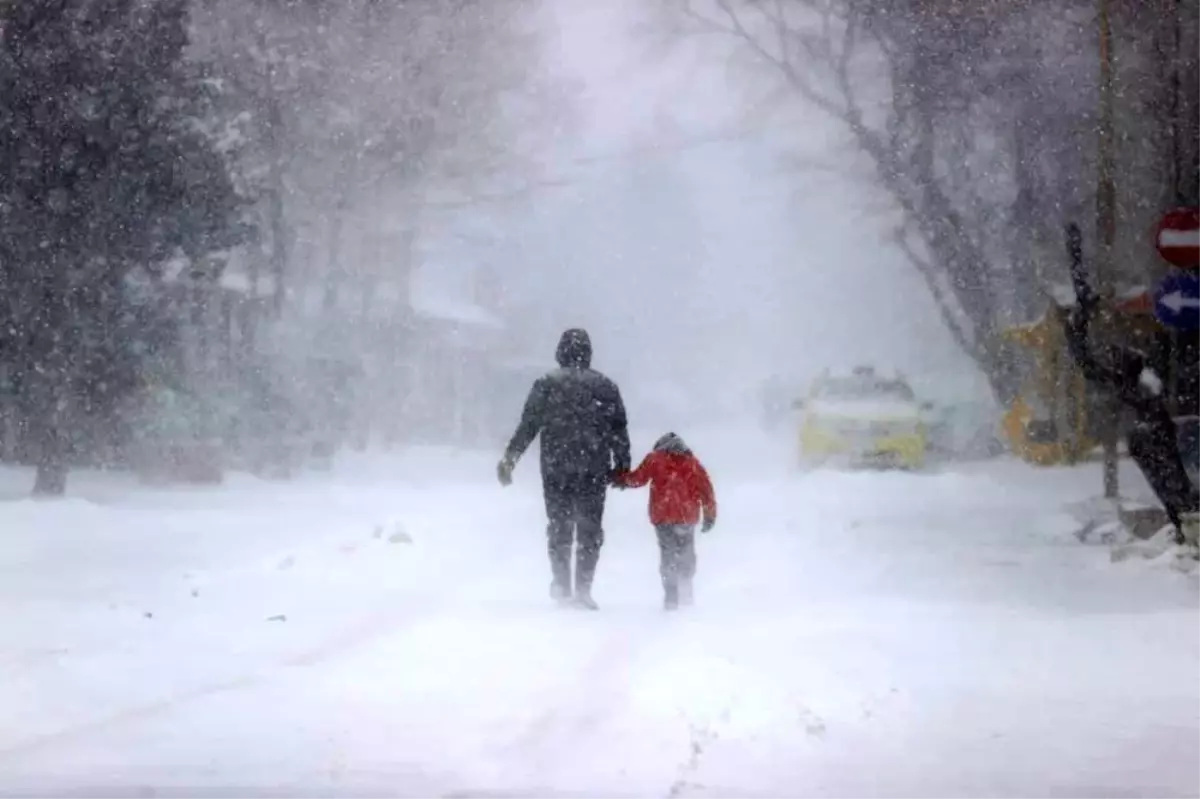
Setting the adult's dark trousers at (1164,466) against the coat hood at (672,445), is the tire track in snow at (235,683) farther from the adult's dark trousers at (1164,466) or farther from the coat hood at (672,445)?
the adult's dark trousers at (1164,466)

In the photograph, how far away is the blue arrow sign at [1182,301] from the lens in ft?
29.8

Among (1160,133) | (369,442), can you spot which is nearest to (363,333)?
(369,442)

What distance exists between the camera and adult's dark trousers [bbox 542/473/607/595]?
8.73 meters

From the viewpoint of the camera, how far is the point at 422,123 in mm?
26625

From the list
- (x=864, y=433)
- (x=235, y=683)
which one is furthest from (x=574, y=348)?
(x=864, y=433)

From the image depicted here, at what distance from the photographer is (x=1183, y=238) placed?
29.3 ft

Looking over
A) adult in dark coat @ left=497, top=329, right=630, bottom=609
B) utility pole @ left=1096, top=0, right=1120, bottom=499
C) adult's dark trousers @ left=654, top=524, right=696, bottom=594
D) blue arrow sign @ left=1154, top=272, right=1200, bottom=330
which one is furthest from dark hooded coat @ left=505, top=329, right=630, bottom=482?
utility pole @ left=1096, top=0, right=1120, bottom=499

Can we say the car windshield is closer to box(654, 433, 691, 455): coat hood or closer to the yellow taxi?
the yellow taxi

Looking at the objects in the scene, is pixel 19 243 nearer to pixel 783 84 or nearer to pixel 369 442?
pixel 783 84

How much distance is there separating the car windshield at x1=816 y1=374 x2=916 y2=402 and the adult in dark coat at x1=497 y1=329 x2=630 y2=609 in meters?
14.4

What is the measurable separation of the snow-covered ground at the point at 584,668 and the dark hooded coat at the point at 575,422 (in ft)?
2.91

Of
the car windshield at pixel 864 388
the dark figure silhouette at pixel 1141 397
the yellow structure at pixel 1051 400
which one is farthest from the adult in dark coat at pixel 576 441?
the car windshield at pixel 864 388

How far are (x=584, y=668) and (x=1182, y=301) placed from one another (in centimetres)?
460

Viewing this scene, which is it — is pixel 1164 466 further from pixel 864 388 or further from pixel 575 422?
pixel 864 388
